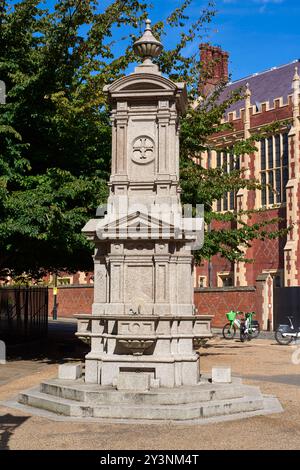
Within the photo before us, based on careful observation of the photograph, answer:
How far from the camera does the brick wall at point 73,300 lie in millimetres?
39062

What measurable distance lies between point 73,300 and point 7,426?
111 feet

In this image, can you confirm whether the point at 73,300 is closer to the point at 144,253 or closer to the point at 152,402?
the point at 144,253

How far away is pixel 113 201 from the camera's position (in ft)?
34.4

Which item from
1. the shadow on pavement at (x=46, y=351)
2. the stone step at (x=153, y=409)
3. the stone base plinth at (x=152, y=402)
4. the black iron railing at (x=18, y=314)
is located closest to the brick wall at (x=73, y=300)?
the black iron railing at (x=18, y=314)

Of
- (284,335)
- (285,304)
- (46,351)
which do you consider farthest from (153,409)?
(285,304)

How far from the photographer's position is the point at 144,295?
991 centimetres

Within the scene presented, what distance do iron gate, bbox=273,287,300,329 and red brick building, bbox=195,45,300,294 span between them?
5.45 m

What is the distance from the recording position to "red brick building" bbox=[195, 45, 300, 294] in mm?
34969

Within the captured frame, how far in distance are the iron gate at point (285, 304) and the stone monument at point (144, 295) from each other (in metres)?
18.2

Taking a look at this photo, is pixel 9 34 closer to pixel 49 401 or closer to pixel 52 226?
pixel 52 226

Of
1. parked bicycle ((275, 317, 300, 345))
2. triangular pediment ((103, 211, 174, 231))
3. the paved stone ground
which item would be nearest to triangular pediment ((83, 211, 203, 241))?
triangular pediment ((103, 211, 174, 231))

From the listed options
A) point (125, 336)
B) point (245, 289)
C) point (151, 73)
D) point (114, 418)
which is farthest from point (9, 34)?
point (245, 289)

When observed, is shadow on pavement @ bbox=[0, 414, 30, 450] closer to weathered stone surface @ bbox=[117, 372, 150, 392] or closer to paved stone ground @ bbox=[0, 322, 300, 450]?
paved stone ground @ bbox=[0, 322, 300, 450]

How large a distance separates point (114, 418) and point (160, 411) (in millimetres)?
673
